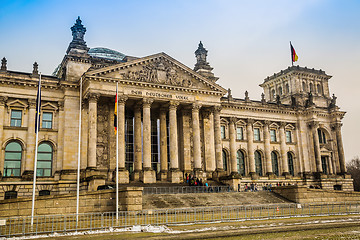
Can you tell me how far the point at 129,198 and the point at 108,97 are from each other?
17.8m

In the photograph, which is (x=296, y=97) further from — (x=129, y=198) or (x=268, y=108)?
(x=129, y=198)

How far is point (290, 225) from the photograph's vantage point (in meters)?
20.9

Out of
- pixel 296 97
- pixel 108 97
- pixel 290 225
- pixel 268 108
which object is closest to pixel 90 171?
pixel 108 97

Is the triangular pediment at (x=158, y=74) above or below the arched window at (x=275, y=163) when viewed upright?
above

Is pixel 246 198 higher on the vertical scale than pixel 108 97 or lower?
lower

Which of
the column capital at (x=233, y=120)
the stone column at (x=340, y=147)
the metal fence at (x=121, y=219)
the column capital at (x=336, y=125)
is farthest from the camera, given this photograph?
the column capital at (x=336, y=125)

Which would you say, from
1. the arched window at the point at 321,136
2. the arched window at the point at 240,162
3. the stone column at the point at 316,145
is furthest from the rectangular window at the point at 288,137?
the arched window at the point at 240,162

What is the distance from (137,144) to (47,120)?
11.2 m

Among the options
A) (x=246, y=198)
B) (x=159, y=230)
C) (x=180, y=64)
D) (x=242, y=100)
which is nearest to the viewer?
(x=159, y=230)

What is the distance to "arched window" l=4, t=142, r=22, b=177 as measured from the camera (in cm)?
4158

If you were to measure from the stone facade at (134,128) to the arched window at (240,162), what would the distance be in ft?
0.53

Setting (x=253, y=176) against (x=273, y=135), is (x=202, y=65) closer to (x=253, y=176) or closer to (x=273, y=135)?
(x=273, y=135)

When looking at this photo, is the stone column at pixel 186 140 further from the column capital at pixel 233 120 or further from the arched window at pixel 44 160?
the arched window at pixel 44 160

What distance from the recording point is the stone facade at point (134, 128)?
42188 millimetres
